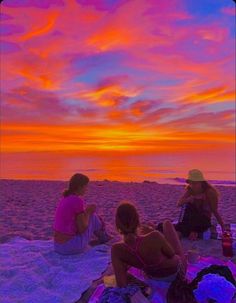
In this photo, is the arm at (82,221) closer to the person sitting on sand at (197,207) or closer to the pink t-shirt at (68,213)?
the pink t-shirt at (68,213)

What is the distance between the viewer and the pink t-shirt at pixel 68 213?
6.01m

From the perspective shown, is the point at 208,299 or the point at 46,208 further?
the point at 46,208

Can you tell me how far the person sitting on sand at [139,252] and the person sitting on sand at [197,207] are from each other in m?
2.47

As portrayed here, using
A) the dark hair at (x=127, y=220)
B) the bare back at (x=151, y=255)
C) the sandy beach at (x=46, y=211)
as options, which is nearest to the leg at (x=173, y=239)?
the bare back at (x=151, y=255)

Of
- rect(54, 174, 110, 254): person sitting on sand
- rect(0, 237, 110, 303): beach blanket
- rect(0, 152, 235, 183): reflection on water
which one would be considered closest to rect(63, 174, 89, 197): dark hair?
rect(54, 174, 110, 254): person sitting on sand

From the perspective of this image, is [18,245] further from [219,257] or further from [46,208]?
[46,208]

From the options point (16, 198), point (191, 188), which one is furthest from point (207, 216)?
point (16, 198)

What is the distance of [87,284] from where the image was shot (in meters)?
5.09

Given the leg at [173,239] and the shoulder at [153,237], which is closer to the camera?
the shoulder at [153,237]

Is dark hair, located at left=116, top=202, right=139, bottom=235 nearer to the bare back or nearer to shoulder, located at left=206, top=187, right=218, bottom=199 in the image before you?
the bare back

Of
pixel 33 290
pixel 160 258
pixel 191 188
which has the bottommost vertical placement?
pixel 33 290

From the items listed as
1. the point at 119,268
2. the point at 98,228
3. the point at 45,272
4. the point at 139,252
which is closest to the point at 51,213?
the point at 98,228

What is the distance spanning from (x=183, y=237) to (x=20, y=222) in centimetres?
359

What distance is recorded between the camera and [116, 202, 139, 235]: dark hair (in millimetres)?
4137
